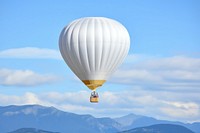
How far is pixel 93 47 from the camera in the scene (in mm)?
110062

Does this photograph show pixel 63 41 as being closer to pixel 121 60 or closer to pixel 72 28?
pixel 72 28

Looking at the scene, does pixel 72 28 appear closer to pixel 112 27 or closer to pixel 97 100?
pixel 112 27

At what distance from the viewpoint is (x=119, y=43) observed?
11162 centimetres

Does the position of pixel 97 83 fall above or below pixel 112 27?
below

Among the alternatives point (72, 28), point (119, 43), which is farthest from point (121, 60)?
point (72, 28)

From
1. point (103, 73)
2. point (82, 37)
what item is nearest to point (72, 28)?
point (82, 37)

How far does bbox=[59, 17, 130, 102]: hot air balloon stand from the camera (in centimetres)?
10988

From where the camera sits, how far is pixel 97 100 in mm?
110375

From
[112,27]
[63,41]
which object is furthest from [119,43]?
[63,41]

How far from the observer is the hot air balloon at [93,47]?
360ft

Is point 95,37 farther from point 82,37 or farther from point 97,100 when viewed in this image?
point 97,100

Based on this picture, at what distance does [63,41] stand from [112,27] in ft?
31.7

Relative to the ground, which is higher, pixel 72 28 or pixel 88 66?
pixel 72 28

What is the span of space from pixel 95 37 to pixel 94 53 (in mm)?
3001
